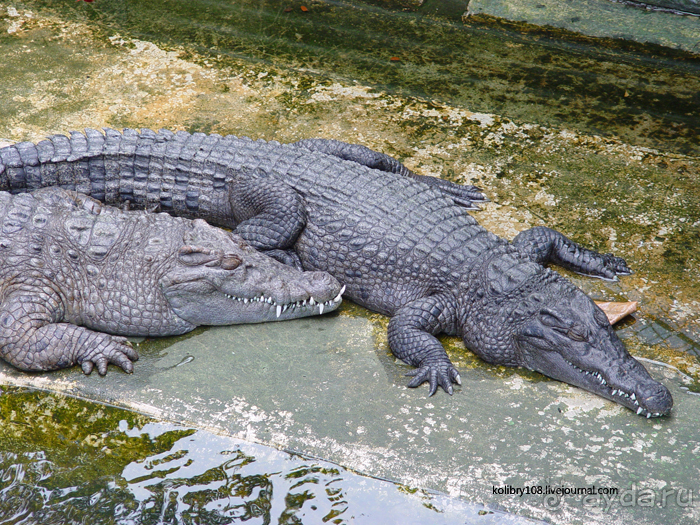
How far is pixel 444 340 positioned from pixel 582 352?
34.8 inches

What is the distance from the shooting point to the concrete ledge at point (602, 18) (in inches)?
288

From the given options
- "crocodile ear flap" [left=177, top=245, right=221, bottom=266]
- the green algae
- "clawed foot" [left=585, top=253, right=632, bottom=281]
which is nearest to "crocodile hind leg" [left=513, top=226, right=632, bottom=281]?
"clawed foot" [left=585, top=253, right=632, bottom=281]

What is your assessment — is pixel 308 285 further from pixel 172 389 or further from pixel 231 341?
pixel 172 389

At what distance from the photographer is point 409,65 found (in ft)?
22.2

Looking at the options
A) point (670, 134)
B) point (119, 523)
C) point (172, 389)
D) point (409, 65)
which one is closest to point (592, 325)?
point (172, 389)

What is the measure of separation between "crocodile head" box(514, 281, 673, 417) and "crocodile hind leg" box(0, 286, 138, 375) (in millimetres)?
2306

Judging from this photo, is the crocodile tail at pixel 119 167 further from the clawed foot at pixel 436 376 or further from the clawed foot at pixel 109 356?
the clawed foot at pixel 436 376

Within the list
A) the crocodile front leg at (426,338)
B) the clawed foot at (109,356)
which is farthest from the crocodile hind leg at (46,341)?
the crocodile front leg at (426,338)

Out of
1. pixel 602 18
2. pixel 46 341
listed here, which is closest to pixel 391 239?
pixel 46 341

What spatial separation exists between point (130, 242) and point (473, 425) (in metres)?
2.27

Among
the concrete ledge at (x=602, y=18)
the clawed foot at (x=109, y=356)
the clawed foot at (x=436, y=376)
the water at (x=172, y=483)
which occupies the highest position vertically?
the concrete ledge at (x=602, y=18)

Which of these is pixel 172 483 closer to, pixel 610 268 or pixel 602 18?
pixel 610 268

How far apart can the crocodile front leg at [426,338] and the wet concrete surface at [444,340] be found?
3.6 inches

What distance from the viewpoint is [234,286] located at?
400 cm
